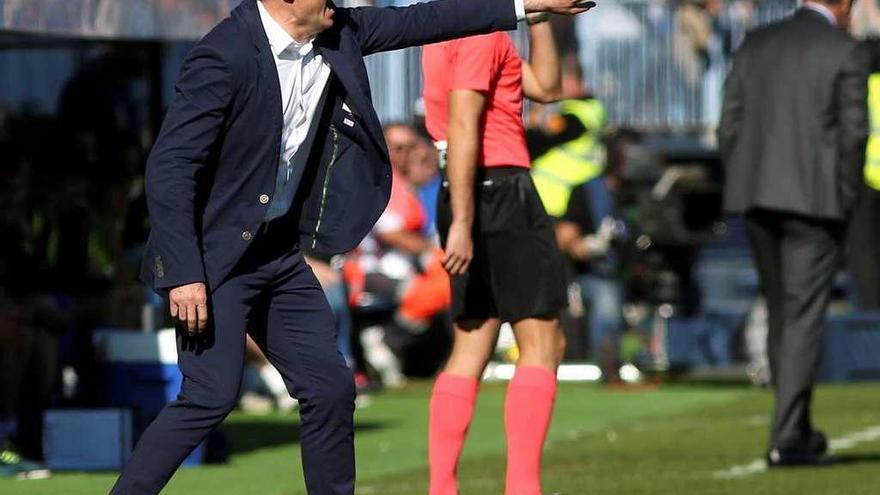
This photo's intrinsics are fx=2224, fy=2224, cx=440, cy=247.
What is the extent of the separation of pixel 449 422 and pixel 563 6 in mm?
2027

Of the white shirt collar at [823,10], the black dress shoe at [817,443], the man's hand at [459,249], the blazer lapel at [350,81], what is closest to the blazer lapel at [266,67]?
the blazer lapel at [350,81]

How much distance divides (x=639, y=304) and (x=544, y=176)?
1990 millimetres

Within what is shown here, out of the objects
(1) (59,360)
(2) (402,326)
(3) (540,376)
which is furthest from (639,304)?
(3) (540,376)

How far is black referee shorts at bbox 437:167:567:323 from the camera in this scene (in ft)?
25.6

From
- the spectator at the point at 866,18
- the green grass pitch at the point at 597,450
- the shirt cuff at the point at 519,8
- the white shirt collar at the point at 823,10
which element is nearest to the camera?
the shirt cuff at the point at 519,8

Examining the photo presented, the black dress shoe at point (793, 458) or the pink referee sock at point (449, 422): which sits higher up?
the pink referee sock at point (449, 422)

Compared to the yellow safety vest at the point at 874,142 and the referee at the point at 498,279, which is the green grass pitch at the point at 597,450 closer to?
the referee at the point at 498,279

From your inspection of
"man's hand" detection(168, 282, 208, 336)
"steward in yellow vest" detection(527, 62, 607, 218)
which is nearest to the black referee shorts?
"man's hand" detection(168, 282, 208, 336)

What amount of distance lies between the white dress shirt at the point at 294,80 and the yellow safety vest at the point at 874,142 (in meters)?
11.8

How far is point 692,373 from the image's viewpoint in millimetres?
17531

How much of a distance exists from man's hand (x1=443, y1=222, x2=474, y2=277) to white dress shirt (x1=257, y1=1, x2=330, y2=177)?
4.34 ft

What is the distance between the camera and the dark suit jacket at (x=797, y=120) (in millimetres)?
10078

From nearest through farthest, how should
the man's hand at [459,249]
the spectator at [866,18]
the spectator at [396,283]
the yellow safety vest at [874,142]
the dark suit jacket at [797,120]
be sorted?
the man's hand at [459,249], the dark suit jacket at [797,120], the spectator at [396,283], the yellow safety vest at [874,142], the spectator at [866,18]

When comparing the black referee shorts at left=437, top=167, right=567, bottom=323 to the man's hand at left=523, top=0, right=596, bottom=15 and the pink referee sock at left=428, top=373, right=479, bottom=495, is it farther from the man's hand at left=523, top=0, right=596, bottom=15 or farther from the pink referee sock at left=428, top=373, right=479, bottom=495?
the man's hand at left=523, top=0, right=596, bottom=15
